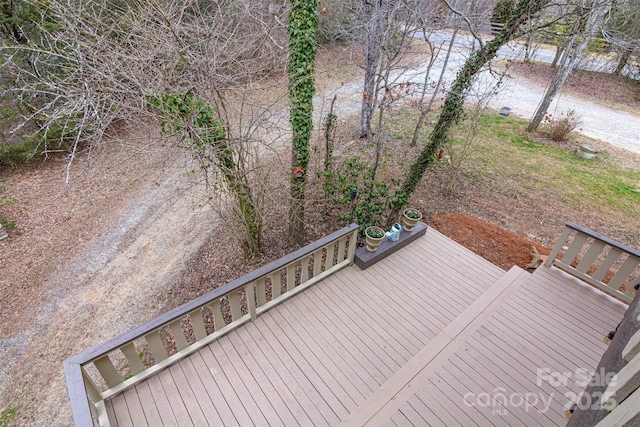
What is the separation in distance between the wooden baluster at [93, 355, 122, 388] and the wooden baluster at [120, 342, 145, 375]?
0.40 feet

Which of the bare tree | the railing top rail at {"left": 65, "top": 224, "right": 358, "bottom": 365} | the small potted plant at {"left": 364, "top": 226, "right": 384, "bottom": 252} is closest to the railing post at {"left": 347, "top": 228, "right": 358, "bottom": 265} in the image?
the small potted plant at {"left": 364, "top": 226, "right": 384, "bottom": 252}

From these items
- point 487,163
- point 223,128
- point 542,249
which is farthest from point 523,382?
point 487,163

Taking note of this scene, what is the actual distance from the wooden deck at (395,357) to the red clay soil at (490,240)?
2.70ft

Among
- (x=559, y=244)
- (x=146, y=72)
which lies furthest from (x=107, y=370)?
(x=559, y=244)

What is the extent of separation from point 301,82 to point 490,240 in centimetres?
426

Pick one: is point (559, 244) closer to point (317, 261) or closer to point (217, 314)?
point (317, 261)

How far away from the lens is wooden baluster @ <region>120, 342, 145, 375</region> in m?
2.62

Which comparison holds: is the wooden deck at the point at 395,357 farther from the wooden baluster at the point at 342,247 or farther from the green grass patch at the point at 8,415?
the green grass patch at the point at 8,415

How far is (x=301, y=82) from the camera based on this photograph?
4258 millimetres

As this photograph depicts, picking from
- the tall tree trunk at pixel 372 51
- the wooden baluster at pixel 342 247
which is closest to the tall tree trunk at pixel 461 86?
the tall tree trunk at pixel 372 51

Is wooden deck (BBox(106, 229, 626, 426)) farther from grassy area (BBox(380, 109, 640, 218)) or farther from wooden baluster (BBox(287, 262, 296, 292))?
grassy area (BBox(380, 109, 640, 218))

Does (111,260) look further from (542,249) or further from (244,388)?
(542,249)

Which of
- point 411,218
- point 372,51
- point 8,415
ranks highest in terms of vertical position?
point 372,51

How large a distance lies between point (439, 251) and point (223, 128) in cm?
366
